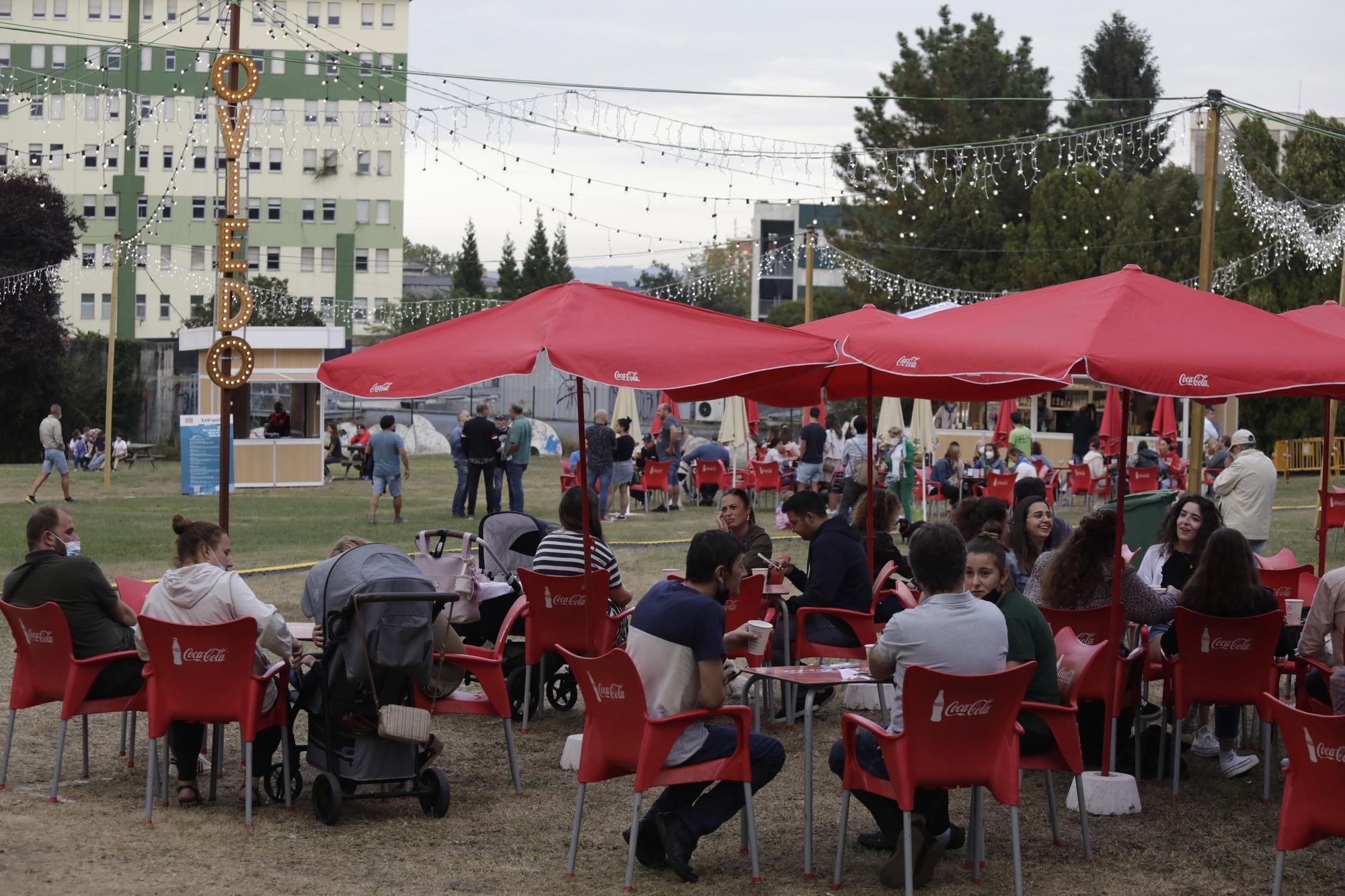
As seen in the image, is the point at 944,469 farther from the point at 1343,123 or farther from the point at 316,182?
the point at 316,182

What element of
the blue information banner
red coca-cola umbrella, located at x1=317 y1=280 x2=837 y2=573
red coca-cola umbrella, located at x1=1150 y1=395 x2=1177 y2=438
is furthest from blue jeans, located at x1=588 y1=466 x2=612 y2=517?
red coca-cola umbrella, located at x1=317 y1=280 x2=837 y2=573

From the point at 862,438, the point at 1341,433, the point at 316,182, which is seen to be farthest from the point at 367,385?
the point at 316,182

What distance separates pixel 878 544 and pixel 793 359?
3294 mm

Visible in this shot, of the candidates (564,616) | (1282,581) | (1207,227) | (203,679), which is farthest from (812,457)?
(203,679)

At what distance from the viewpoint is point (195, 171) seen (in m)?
64.9

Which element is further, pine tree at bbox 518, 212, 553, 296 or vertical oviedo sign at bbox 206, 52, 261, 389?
pine tree at bbox 518, 212, 553, 296

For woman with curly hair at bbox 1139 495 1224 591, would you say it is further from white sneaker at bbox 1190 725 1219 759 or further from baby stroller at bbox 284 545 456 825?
baby stroller at bbox 284 545 456 825

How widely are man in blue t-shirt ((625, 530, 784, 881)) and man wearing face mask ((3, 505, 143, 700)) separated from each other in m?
2.54

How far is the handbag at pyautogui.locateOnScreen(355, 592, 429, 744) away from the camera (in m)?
5.80

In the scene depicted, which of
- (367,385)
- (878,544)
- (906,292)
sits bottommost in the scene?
(878,544)

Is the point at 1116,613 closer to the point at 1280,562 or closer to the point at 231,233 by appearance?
the point at 1280,562

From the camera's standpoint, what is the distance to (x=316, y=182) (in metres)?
66.1

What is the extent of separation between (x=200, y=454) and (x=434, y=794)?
21.8 m

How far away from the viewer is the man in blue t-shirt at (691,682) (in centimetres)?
519
